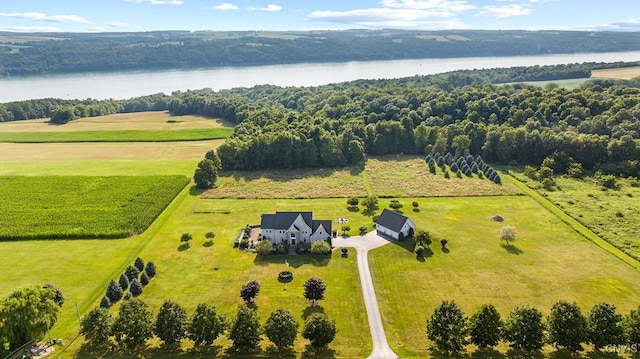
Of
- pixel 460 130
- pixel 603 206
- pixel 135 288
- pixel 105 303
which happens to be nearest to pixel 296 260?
pixel 135 288

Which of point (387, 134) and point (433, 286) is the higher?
point (387, 134)

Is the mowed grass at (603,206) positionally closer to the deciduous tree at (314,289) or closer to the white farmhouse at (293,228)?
the white farmhouse at (293,228)

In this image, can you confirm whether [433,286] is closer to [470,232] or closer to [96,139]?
[470,232]

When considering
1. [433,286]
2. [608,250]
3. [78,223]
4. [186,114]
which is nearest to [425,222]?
[433,286]

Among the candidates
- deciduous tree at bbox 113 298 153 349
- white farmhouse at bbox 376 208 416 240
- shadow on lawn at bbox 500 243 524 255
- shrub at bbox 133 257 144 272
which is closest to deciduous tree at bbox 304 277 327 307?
deciduous tree at bbox 113 298 153 349

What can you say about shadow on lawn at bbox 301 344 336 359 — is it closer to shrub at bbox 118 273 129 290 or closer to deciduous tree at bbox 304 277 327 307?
deciduous tree at bbox 304 277 327 307

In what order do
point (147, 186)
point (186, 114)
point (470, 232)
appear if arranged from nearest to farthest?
point (470, 232) → point (147, 186) → point (186, 114)
